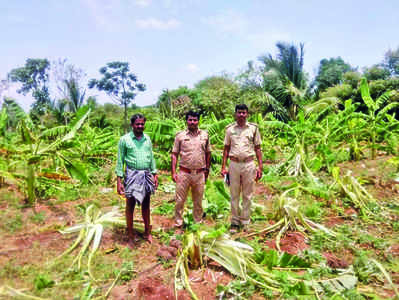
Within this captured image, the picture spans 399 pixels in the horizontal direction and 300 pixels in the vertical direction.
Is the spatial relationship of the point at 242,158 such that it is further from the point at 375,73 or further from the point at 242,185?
the point at 375,73

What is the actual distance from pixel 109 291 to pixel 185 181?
5.83 feet

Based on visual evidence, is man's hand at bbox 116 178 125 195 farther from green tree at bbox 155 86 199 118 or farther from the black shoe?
green tree at bbox 155 86 199 118

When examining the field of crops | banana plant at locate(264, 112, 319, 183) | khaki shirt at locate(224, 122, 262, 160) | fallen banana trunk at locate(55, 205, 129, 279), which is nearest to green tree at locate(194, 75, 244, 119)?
banana plant at locate(264, 112, 319, 183)

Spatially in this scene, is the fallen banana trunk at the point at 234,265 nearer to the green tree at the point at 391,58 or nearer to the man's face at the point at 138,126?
the man's face at the point at 138,126

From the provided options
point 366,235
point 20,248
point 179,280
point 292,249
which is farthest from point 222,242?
point 20,248

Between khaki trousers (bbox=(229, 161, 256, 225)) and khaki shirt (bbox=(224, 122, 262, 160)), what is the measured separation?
15 cm

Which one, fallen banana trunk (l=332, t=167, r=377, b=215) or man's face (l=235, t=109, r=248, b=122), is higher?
man's face (l=235, t=109, r=248, b=122)

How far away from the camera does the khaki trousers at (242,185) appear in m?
4.55

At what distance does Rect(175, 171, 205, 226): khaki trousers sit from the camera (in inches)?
176

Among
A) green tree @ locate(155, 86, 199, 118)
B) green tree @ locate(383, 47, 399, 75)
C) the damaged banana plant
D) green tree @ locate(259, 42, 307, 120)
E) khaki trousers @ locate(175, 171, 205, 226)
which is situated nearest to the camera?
khaki trousers @ locate(175, 171, 205, 226)

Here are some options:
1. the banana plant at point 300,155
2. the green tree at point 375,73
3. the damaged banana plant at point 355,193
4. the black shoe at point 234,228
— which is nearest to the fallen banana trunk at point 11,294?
the black shoe at point 234,228

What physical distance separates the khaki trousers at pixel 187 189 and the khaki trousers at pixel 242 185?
456mm

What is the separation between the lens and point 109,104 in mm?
40000

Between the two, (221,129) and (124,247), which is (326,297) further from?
(221,129)
